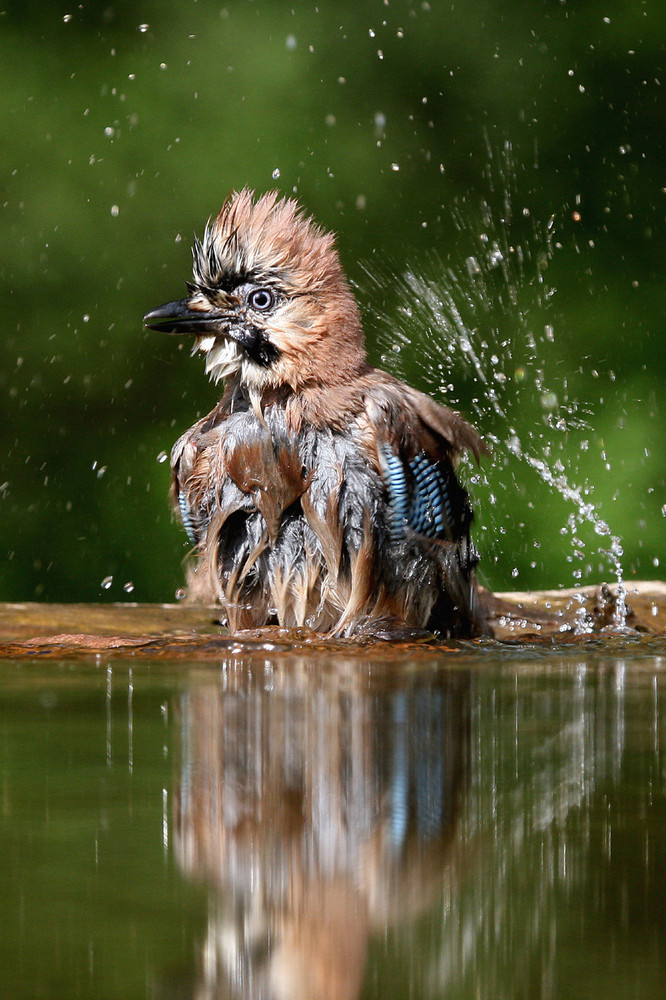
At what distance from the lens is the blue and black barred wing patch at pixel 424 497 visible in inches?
144

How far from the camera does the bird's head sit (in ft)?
12.3

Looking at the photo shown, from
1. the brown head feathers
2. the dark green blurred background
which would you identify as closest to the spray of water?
the dark green blurred background

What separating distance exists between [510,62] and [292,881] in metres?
6.26

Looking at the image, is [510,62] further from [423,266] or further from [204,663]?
[204,663]

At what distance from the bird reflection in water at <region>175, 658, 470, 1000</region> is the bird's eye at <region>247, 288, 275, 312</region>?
169cm

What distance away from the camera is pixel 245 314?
148 inches

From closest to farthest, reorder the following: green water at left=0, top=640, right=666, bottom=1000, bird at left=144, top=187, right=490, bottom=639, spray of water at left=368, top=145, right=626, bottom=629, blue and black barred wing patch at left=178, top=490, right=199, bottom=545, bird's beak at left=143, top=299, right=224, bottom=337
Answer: green water at left=0, top=640, right=666, bottom=1000 < bird at left=144, top=187, right=490, bottom=639 < bird's beak at left=143, top=299, right=224, bottom=337 < blue and black barred wing patch at left=178, top=490, right=199, bottom=545 < spray of water at left=368, top=145, right=626, bottom=629

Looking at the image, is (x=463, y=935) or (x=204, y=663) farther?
(x=204, y=663)

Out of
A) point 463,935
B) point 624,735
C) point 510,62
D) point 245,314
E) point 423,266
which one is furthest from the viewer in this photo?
point 510,62

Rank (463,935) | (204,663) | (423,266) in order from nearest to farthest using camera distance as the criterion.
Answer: (463,935) → (204,663) → (423,266)

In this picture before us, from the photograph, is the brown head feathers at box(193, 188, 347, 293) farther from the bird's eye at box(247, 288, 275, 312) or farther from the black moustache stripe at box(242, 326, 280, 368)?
the black moustache stripe at box(242, 326, 280, 368)

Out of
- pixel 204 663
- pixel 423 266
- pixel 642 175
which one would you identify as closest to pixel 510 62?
pixel 642 175

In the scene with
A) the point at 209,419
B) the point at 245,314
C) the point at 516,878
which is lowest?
the point at 516,878

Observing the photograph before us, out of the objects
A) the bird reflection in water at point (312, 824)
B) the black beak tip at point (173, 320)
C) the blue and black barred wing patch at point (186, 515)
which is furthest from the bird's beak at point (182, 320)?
the bird reflection in water at point (312, 824)
